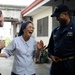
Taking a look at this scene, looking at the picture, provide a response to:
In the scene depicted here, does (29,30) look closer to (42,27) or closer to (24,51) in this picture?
(24,51)

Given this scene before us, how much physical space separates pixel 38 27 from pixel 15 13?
3690mm

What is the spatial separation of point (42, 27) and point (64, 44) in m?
9.42

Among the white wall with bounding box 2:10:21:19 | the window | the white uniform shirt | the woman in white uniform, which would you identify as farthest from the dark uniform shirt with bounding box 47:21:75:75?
the white wall with bounding box 2:10:21:19

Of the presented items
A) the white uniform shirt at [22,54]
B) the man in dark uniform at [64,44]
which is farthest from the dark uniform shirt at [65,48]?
the white uniform shirt at [22,54]

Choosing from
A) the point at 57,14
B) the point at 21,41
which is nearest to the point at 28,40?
the point at 21,41

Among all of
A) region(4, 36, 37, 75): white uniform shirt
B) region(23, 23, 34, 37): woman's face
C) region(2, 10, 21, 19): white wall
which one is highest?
region(2, 10, 21, 19): white wall

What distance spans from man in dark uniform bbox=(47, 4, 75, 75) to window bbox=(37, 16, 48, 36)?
8.33 metres

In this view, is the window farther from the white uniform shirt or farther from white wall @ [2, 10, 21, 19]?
the white uniform shirt

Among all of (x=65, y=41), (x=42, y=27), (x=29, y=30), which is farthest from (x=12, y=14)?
(x=65, y=41)

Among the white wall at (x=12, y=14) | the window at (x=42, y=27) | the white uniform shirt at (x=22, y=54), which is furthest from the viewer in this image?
the white wall at (x=12, y=14)

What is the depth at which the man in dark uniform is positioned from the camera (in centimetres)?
343

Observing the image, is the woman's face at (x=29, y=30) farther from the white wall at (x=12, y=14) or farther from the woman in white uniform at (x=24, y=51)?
the white wall at (x=12, y=14)

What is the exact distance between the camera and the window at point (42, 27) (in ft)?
39.4

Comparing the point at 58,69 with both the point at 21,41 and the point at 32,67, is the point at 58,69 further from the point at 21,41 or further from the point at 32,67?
the point at 21,41
